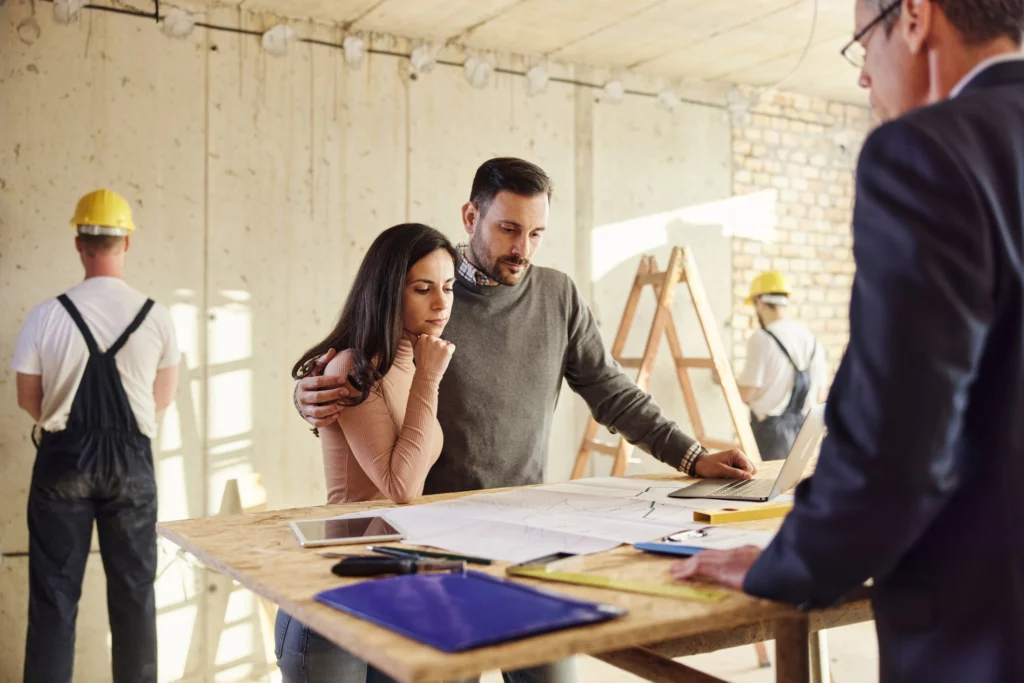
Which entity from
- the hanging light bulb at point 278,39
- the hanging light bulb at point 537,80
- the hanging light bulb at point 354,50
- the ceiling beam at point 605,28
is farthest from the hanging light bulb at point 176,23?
the ceiling beam at point 605,28

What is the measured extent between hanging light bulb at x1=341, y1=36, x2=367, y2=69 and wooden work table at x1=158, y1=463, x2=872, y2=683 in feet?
10.3

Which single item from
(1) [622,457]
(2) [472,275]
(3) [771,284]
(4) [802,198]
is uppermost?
(4) [802,198]

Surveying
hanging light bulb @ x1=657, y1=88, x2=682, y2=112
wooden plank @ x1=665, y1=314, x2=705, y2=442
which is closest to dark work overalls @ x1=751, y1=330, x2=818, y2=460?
wooden plank @ x1=665, y1=314, x2=705, y2=442

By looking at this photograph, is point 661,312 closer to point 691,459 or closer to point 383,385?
point 691,459

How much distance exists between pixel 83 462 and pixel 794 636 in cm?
295

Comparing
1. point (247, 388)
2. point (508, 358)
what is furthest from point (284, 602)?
point (247, 388)

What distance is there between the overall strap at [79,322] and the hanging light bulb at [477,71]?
2237 millimetres

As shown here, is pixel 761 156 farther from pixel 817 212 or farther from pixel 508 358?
pixel 508 358

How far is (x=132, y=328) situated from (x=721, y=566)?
2946mm

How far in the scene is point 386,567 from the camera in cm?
119

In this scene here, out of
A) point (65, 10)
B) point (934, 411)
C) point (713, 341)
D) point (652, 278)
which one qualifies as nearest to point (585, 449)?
point (713, 341)

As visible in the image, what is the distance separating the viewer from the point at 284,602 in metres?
1.07

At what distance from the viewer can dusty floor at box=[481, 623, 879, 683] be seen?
396 cm

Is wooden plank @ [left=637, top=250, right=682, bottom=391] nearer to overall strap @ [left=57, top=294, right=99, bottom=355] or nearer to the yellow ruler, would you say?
overall strap @ [left=57, top=294, right=99, bottom=355]
